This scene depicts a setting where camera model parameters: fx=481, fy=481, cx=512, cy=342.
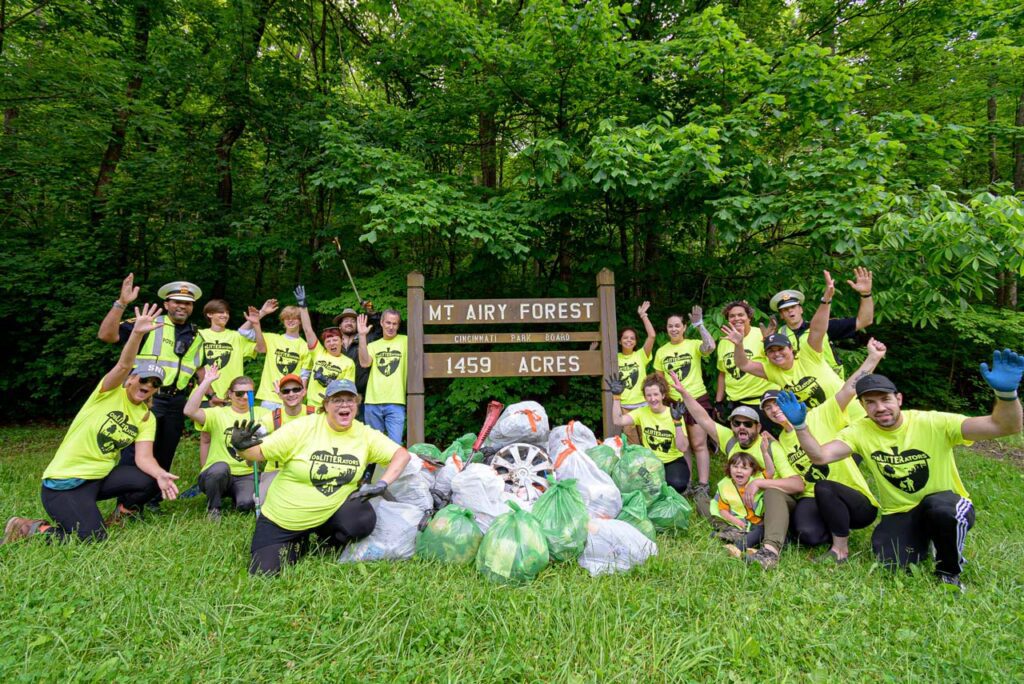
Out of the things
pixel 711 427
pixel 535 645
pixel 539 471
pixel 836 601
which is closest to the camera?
pixel 535 645

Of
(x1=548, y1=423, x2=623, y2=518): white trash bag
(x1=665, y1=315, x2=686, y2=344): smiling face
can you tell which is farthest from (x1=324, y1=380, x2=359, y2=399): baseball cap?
(x1=665, y1=315, x2=686, y2=344): smiling face

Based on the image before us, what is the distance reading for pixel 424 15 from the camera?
5699 mm

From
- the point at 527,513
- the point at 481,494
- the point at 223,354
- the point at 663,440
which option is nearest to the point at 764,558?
the point at 663,440

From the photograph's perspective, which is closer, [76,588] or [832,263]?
[76,588]

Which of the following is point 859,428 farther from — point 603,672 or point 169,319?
point 169,319

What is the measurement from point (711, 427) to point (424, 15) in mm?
5576

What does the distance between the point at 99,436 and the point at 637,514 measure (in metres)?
4.17

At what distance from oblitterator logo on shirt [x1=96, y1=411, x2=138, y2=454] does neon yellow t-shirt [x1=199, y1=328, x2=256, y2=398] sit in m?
1.14

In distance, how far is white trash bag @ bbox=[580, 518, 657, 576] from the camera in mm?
3131

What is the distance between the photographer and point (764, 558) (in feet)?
10.7

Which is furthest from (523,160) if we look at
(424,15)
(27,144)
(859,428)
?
(27,144)

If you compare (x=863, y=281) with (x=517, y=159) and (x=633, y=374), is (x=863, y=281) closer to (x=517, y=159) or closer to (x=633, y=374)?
(x=633, y=374)

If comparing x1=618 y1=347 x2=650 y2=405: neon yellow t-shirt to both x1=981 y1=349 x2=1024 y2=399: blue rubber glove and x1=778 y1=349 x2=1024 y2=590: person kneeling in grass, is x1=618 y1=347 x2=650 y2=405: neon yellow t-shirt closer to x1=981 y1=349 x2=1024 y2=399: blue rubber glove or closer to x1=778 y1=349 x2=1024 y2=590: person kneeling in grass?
x1=778 y1=349 x2=1024 y2=590: person kneeling in grass

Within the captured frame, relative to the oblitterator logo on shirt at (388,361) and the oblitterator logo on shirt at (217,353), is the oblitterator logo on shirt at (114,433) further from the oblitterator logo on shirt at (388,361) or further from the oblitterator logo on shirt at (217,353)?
the oblitterator logo on shirt at (388,361)
